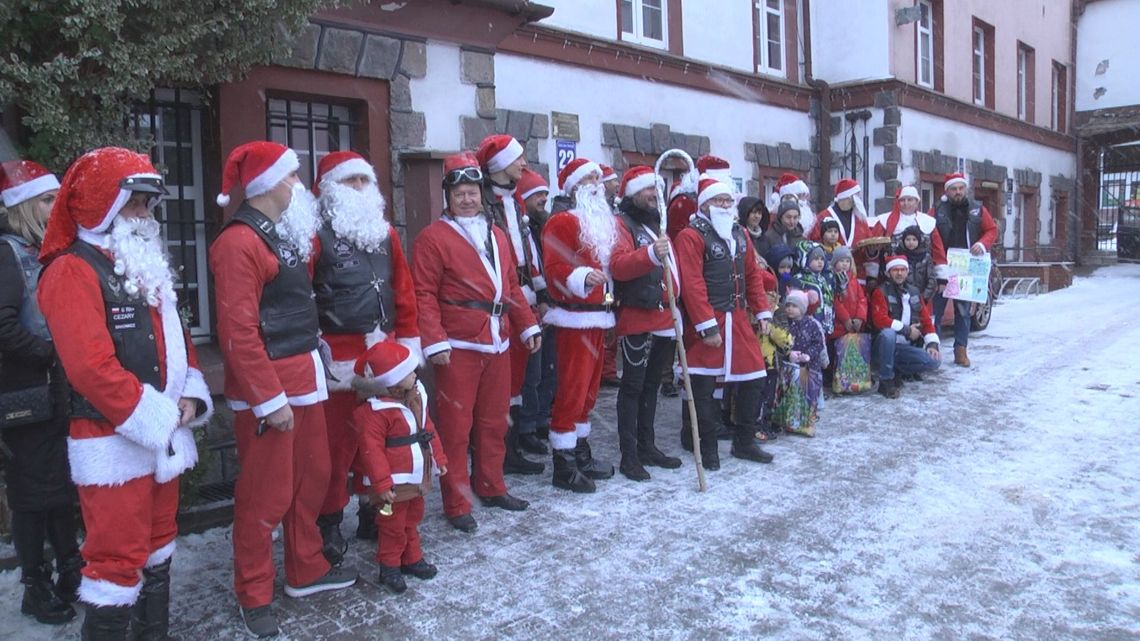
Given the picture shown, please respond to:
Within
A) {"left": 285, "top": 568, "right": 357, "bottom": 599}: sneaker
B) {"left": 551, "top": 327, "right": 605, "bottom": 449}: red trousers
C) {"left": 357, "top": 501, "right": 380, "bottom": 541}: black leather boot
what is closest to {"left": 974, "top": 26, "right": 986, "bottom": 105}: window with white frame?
{"left": 551, "top": 327, "right": 605, "bottom": 449}: red trousers

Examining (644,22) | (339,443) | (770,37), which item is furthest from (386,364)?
(770,37)

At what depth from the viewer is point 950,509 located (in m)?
5.12

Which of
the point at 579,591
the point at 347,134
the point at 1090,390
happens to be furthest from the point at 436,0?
the point at 1090,390

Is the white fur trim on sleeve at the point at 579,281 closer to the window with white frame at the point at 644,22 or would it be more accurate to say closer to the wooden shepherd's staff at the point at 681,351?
the wooden shepherd's staff at the point at 681,351

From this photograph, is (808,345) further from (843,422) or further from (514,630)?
(514,630)

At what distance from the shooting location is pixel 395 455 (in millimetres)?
4113

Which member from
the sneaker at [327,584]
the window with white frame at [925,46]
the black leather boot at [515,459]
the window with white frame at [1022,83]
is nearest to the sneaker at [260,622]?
the sneaker at [327,584]

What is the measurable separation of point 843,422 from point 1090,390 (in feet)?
8.79

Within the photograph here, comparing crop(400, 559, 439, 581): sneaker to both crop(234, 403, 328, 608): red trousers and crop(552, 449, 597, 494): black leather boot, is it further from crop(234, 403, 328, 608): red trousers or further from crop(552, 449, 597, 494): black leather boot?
crop(552, 449, 597, 494): black leather boot

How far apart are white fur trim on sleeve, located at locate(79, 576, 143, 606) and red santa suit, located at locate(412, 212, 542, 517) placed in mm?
1871

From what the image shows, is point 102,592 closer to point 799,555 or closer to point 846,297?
point 799,555

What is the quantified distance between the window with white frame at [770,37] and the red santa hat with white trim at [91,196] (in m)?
11.6

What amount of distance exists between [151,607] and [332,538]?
1058mm

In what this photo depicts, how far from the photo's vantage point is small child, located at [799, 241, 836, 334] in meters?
7.37
